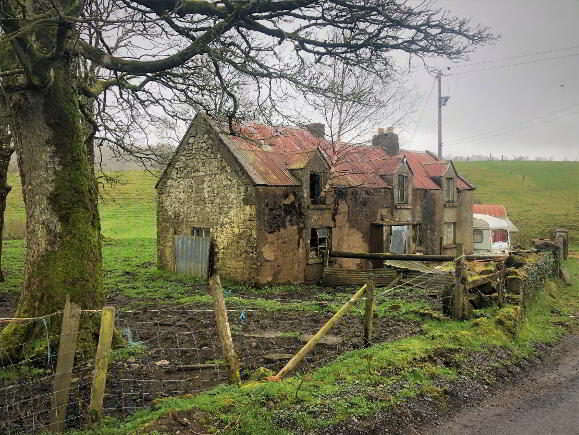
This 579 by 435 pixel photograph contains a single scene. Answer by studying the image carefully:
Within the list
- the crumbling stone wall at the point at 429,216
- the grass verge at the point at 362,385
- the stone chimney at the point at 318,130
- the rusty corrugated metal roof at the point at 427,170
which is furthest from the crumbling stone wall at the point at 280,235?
the rusty corrugated metal roof at the point at 427,170

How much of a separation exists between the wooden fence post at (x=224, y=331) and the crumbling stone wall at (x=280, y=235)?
1259 cm

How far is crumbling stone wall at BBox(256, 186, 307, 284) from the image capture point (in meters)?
20.1

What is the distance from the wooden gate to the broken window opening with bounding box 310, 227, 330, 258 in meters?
4.86

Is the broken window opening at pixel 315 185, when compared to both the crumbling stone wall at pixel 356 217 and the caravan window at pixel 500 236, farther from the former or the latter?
the caravan window at pixel 500 236

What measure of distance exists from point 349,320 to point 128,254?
20737mm

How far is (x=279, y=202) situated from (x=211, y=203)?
3225 millimetres

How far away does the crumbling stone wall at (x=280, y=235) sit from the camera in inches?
792

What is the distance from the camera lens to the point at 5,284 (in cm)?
1894

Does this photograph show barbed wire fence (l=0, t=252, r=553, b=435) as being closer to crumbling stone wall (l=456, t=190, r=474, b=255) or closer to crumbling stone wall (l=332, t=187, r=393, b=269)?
crumbling stone wall (l=332, t=187, r=393, b=269)

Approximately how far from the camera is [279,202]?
20.9 m

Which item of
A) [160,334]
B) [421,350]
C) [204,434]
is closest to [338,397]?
[204,434]

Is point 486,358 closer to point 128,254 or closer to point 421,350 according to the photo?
point 421,350

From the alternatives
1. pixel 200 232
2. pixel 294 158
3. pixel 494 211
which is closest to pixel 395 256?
pixel 294 158

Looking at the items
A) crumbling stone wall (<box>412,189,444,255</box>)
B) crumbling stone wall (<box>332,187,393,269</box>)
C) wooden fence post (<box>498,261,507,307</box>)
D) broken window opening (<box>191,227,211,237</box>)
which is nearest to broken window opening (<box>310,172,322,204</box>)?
crumbling stone wall (<box>332,187,393,269</box>)
